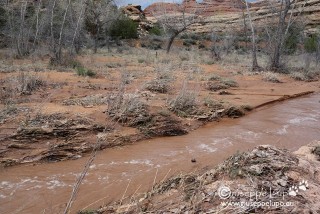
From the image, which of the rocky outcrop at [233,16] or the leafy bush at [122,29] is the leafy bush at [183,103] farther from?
the rocky outcrop at [233,16]

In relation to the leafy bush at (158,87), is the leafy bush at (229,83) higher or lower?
lower

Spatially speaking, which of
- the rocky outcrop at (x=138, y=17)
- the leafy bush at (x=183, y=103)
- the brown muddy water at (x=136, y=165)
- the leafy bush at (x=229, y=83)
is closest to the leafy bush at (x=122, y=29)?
the rocky outcrop at (x=138, y=17)

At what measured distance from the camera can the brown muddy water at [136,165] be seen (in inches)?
135

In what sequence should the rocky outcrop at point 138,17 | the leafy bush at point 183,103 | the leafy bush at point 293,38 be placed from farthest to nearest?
the rocky outcrop at point 138,17, the leafy bush at point 293,38, the leafy bush at point 183,103

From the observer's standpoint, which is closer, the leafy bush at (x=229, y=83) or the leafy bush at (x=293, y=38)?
the leafy bush at (x=229, y=83)

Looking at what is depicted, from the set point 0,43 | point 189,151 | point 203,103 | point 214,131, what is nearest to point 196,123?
point 214,131

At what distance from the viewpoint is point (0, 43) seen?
20984 millimetres

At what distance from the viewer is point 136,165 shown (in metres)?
4.36

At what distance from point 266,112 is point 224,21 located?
44.2 metres

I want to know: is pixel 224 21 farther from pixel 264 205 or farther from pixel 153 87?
pixel 264 205

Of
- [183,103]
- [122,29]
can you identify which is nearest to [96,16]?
[122,29]

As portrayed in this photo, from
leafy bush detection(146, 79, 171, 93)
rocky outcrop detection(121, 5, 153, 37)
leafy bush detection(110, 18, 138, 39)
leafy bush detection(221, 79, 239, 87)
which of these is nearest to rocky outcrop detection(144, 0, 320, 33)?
rocky outcrop detection(121, 5, 153, 37)

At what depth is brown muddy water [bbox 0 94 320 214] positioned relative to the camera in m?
3.42

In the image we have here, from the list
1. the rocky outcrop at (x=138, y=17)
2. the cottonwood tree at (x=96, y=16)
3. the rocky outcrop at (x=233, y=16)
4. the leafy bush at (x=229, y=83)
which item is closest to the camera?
the leafy bush at (x=229, y=83)
